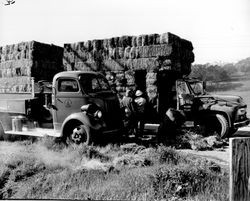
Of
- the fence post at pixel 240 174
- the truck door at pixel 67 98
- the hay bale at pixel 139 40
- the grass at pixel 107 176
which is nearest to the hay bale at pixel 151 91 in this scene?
the hay bale at pixel 139 40

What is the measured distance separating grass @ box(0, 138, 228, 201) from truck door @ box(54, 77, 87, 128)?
122 cm

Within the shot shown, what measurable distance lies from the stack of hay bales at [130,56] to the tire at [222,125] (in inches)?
71.9

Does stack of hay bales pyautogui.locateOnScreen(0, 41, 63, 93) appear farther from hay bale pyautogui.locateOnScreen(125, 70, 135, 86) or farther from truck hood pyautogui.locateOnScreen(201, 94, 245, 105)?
truck hood pyautogui.locateOnScreen(201, 94, 245, 105)

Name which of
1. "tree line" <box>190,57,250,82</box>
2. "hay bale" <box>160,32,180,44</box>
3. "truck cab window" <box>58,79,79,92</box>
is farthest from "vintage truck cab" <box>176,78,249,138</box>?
"truck cab window" <box>58,79,79,92</box>

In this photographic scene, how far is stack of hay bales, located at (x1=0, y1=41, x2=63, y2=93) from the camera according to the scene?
1050cm

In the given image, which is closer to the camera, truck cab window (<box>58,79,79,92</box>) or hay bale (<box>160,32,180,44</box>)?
truck cab window (<box>58,79,79,92</box>)

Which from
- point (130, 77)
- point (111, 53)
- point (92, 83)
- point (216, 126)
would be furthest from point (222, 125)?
point (111, 53)

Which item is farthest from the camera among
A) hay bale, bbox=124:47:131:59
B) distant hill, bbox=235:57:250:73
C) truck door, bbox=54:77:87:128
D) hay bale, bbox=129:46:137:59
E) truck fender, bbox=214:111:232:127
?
hay bale, bbox=124:47:131:59

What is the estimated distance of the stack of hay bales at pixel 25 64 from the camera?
10.5 m

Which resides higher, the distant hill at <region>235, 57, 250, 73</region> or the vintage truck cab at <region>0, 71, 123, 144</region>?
the distant hill at <region>235, 57, 250, 73</region>

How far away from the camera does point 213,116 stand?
343 inches

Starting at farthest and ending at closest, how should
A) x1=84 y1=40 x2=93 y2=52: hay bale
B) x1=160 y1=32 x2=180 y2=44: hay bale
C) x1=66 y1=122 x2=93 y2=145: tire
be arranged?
x1=84 y1=40 x2=93 y2=52: hay bale, x1=160 y1=32 x2=180 y2=44: hay bale, x1=66 y1=122 x2=93 y2=145: tire

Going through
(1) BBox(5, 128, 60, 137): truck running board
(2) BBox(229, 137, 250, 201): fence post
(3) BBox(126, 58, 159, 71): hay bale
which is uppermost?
(3) BBox(126, 58, 159, 71): hay bale

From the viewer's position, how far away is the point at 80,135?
7172 millimetres
